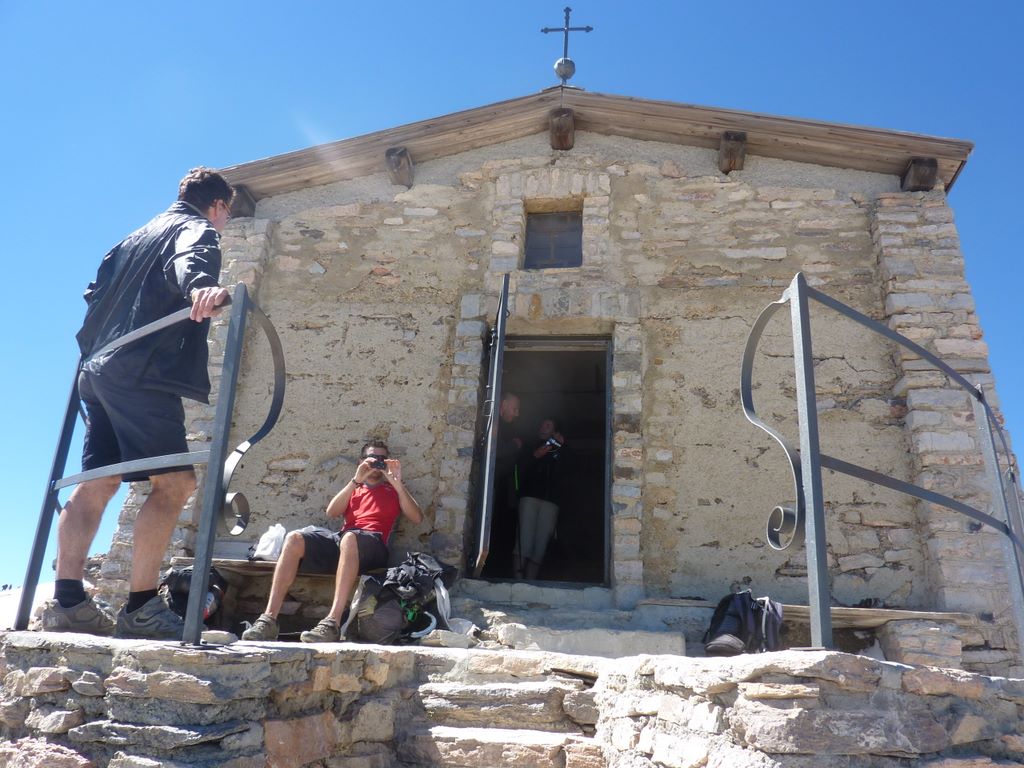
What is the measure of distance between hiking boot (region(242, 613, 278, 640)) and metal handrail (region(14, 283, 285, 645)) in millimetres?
1138

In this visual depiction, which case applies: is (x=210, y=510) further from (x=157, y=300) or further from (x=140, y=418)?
(x=157, y=300)

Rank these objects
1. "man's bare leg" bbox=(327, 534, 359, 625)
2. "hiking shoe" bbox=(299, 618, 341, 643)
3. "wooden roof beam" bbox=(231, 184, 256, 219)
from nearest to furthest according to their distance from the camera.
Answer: "hiking shoe" bbox=(299, 618, 341, 643) → "man's bare leg" bbox=(327, 534, 359, 625) → "wooden roof beam" bbox=(231, 184, 256, 219)

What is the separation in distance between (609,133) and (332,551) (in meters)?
3.94

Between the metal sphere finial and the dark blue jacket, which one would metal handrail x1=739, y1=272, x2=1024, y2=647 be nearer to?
the dark blue jacket

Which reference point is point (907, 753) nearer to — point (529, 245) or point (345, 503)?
point (345, 503)

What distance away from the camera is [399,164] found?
6.13 metres

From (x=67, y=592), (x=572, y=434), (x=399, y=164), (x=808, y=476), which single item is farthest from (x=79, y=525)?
(x=572, y=434)

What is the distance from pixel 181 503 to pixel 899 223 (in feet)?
16.8

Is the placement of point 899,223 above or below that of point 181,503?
above

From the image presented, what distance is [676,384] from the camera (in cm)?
534

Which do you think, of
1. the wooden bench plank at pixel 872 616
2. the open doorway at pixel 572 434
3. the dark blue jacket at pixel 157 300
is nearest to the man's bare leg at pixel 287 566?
the dark blue jacket at pixel 157 300

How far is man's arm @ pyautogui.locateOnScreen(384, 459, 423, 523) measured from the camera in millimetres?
4801

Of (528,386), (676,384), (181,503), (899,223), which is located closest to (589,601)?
(676,384)

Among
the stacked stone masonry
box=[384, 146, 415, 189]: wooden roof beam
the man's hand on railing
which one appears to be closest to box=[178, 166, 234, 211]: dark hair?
the man's hand on railing
